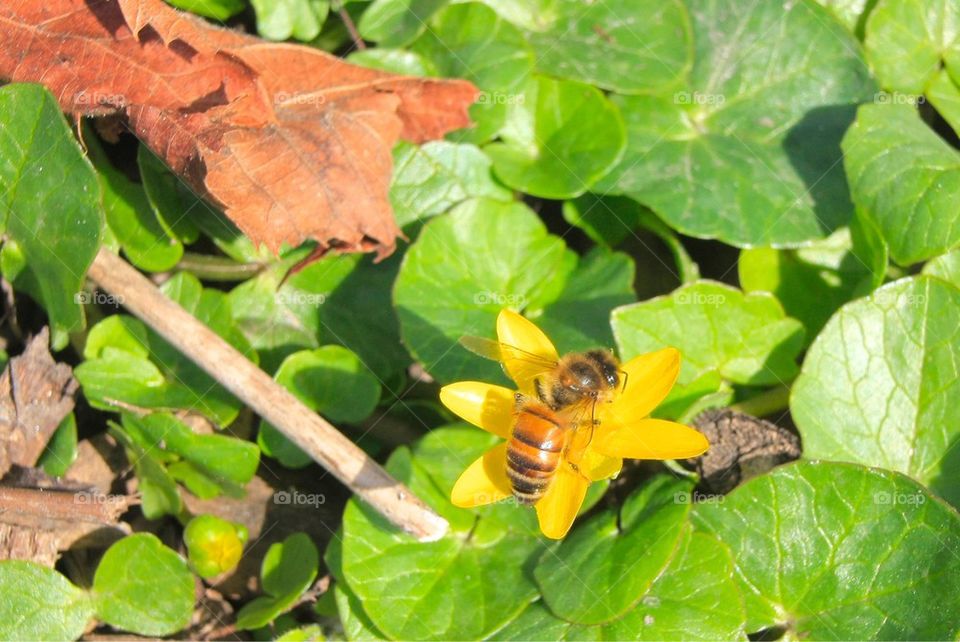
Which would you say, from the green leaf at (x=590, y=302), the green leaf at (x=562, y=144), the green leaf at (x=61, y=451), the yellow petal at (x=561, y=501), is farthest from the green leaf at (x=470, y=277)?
the green leaf at (x=61, y=451)

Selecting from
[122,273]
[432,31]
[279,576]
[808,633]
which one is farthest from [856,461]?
[122,273]

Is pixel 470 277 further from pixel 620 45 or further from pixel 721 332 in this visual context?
pixel 620 45

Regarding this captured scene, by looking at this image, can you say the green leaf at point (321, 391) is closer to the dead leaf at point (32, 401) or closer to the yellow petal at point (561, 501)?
the dead leaf at point (32, 401)

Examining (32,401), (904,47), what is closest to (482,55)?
(904,47)

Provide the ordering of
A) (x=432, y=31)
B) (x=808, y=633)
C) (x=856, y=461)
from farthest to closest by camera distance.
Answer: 1. (x=432, y=31)
2. (x=856, y=461)
3. (x=808, y=633)

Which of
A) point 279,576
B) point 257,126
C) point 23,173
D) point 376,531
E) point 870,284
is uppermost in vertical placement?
point 870,284

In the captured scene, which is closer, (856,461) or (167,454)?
(856,461)

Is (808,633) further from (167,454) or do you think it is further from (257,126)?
(257,126)
